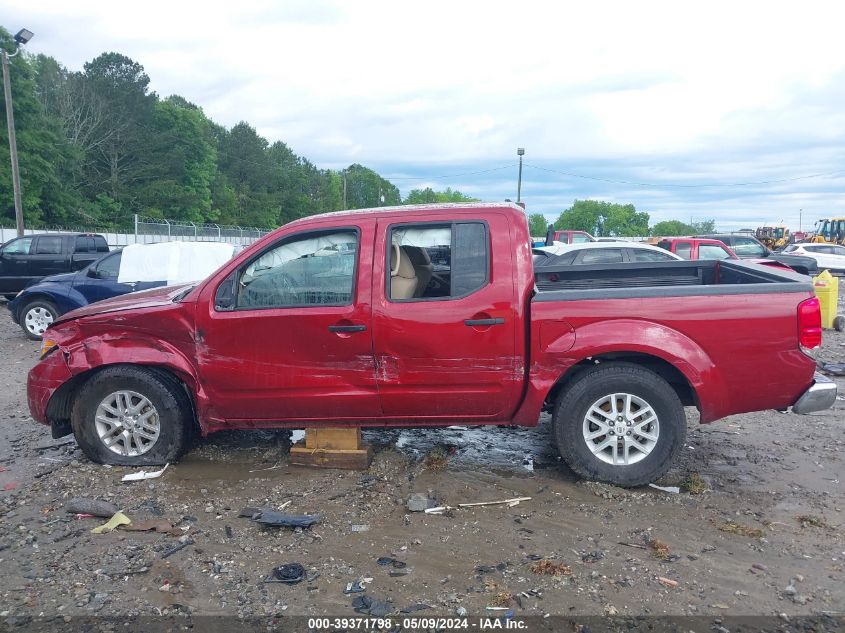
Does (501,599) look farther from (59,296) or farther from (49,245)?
(49,245)

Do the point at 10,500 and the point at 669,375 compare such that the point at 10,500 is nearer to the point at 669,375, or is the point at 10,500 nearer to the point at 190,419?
the point at 190,419

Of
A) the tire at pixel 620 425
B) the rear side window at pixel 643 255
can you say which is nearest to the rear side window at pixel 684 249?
the rear side window at pixel 643 255

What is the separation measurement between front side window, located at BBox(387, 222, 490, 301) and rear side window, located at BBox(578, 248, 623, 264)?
812 centimetres

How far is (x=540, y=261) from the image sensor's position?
12.8 m

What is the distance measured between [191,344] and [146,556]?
1.56 metres

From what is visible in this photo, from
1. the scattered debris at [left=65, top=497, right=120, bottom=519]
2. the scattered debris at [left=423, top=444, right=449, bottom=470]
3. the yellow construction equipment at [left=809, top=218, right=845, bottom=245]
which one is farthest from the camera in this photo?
the yellow construction equipment at [left=809, top=218, right=845, bottom=245]

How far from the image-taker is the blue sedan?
11.3 m

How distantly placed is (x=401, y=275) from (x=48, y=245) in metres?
14.1

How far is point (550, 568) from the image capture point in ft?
11.8

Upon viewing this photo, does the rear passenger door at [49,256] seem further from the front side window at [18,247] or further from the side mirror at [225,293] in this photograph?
the side mirror at [225,293]

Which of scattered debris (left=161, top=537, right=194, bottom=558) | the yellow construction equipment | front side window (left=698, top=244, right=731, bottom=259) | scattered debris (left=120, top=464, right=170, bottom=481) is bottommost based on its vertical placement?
scattered debris (left=161, top=537, right=194, bottom=558)

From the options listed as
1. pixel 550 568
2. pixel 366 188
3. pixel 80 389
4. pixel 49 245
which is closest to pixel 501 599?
pixel 550 568

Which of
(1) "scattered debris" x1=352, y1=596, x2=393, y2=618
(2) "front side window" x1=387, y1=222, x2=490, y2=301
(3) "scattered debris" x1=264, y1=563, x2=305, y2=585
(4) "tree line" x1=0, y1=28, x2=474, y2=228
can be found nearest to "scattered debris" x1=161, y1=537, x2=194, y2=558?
(3) "scattered debris" x1=264, y1=563, x2=305, y2=585

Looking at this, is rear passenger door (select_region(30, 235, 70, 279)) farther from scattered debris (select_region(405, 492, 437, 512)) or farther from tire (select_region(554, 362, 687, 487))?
tire (select_region(554, 362, 687, 487))
